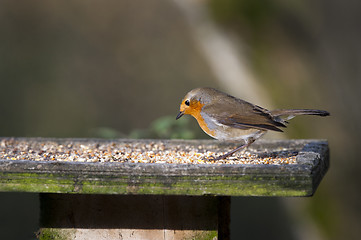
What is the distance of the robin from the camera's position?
3529 millimetres

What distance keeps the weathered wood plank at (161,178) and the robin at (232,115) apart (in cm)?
67

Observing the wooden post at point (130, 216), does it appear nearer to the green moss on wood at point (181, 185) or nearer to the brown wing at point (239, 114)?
the green moss on wood at point (181, 185)

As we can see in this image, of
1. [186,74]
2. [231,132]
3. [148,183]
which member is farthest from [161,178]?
[186,74]

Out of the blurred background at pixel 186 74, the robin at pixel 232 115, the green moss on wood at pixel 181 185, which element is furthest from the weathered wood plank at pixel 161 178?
the blurred background at pixel 186 74

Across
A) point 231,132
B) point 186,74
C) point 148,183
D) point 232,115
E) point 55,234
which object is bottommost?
point 55,234

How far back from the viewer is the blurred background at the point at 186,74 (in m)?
5.61

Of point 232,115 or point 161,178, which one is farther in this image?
point 232,115

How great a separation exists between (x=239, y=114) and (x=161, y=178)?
1.03m

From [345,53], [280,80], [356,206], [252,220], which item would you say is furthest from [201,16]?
[252,220]

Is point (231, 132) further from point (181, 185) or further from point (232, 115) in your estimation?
point (181, 185)

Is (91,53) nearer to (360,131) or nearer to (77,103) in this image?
(77,103)

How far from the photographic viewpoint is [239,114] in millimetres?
3662

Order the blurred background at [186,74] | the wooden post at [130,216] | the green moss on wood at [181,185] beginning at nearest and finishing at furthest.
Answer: the green moss on wood at [181,185]
the wooden post at [130,216]
the blurred background at [186,74]

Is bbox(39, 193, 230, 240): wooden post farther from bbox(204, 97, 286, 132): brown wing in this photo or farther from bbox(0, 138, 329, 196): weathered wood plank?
bbox(204, 97, 286, 132): brown wing
